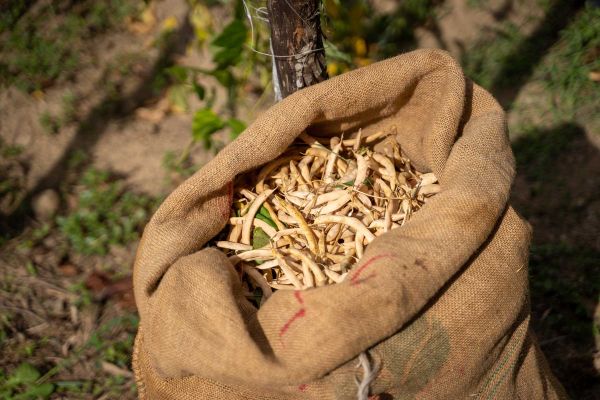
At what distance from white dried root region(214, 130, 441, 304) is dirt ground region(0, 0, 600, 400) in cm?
93

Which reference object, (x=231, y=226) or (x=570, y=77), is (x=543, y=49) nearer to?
(x=570, y=77)

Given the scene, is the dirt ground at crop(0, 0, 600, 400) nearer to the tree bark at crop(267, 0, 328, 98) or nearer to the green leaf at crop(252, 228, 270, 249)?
the tree bark at crop(267, 0, 328, 98)

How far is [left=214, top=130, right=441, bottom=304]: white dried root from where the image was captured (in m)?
1.40

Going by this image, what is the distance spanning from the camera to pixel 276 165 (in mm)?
1600

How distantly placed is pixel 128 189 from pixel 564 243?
1959mm

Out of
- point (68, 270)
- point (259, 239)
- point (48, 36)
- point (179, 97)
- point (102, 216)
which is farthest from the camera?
point (48, 36)

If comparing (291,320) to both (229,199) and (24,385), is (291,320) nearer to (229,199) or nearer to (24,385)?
(229,199)

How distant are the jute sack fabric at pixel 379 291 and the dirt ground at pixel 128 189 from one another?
2.30 ft

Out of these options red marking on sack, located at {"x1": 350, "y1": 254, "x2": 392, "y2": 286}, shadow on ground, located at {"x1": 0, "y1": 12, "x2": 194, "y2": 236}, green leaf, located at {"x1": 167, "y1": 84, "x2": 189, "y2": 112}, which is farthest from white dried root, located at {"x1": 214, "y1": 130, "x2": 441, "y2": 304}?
shadow on ground, located at {"x1": 0, "y1": 12, "x2": 194, "y2": 236}

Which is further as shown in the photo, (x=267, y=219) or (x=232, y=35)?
(x=232, y=35)

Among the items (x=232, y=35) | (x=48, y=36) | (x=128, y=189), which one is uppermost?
(x=232, y=35)

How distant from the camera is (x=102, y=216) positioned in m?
2.72

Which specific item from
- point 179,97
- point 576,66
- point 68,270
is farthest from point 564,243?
point 68,270

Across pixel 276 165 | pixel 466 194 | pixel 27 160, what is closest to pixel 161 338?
pixel 276 165
